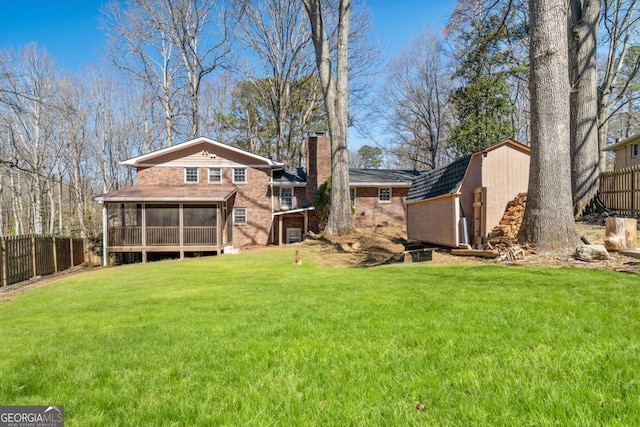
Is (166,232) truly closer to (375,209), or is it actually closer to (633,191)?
(375,209)

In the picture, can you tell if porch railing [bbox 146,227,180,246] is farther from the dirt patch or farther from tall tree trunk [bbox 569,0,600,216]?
tall tree trunk [bbox 569,0,600,216]

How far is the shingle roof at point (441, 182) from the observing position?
426 inches

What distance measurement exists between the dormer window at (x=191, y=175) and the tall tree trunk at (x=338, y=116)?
9.85 meters

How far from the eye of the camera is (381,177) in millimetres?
25094

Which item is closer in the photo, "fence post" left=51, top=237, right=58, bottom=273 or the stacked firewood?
the stacked firewood

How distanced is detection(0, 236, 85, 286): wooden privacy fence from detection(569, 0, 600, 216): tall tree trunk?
64.3 feet

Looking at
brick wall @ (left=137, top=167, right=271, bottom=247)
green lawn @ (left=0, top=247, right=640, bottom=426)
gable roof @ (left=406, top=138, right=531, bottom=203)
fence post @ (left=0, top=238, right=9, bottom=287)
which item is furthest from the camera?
brick wall @ (left=137, top=167, right=271, bottom=247)

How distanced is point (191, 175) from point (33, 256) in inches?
366

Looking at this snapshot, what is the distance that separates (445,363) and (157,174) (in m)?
23.1

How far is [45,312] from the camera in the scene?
274 inches

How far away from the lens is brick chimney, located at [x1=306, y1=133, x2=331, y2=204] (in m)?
23.0

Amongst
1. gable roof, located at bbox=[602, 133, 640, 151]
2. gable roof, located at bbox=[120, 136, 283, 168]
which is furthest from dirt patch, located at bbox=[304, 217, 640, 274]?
gable roof, located at bbox=[602, 133, 640, 151]

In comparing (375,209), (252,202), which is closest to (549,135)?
(375,209)

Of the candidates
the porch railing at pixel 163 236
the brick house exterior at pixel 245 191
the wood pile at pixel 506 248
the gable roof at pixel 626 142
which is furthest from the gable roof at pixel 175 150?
the gable roof at pixel 626 142
